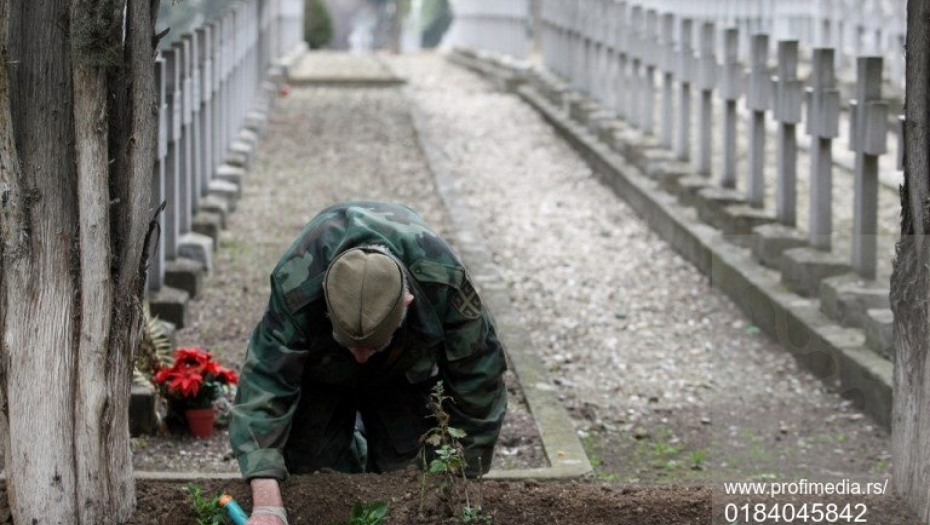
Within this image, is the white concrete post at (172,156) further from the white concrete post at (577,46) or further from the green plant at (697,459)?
the white concrete post at (577,46)

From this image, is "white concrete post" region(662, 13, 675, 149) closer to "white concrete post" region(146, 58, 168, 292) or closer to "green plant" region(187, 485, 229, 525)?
"white concrete post" region(146, 58, 168, 292)

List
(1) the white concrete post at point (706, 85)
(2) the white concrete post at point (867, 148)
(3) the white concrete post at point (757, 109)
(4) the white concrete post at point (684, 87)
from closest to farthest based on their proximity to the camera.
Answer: (2) the white concrete post at point (867, 148), (3) the white concrete post at point (757, 109), (1) the white concrete post at point (706, 85), (4) the white concrete post at point (684, 87)

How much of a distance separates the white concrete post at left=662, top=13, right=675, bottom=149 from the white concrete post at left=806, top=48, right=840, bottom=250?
148 inches

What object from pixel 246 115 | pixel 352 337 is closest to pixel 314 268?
pixel 352 337

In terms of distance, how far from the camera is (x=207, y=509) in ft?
14.2

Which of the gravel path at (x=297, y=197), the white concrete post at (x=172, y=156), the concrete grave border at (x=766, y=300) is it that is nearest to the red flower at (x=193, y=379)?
A: the gravel path at (x=297, y=197)

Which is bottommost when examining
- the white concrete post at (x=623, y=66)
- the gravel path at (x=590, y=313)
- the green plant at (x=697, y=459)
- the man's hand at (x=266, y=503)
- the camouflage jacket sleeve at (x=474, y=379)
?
the green plant at (x=697, y=459)

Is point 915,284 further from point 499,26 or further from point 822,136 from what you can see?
point 499,26

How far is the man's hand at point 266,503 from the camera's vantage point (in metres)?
4.17

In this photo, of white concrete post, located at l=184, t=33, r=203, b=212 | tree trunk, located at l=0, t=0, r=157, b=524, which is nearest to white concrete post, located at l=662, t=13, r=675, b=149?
white concrete post, located at l=184, t=33, r=203, b=212

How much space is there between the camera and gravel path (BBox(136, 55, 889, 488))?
671 cm

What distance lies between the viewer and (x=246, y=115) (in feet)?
49.8

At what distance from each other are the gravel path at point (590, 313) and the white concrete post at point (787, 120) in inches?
28.6

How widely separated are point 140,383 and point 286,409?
1.95 m
